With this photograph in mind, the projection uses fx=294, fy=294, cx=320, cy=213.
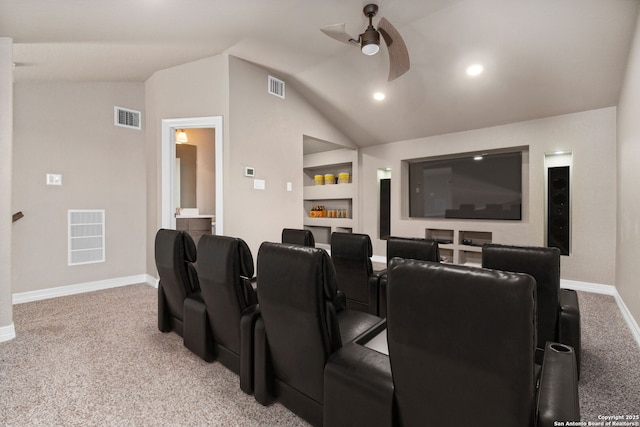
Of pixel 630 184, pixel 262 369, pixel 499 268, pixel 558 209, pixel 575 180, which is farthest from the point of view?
pixel 558 209

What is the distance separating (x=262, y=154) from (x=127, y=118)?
200 cm

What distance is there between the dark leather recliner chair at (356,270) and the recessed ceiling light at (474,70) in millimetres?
2870

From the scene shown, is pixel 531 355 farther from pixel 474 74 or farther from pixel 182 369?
pixel 474 74

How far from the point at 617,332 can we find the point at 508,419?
2893mm

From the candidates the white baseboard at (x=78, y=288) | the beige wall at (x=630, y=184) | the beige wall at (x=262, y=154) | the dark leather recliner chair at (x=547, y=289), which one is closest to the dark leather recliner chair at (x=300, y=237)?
the beige wall at (x=262, y=154)

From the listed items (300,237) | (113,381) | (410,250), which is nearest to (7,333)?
(113,381)

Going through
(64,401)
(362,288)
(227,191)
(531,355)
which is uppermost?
(227,191)

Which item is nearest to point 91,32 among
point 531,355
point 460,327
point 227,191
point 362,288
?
point 227,191

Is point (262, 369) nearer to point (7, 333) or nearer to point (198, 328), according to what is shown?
point (198, 328)

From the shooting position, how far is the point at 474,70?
383cm

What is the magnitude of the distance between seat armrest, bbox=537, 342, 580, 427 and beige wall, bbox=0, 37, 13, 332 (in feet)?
11.9

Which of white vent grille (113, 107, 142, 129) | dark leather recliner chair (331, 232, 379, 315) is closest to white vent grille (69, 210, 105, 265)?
white vent grille (113, 107, 142, 129)

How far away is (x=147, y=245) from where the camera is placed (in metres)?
4.38

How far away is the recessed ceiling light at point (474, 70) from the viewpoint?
377 cm
